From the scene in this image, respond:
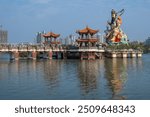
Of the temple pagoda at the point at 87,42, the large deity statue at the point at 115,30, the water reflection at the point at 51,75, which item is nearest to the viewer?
the water reflection at the point at 51,75

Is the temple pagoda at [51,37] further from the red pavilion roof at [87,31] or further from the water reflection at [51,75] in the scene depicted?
the water reflection at [51,75]

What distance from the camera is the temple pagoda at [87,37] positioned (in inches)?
2876

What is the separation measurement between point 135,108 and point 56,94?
11198 mm

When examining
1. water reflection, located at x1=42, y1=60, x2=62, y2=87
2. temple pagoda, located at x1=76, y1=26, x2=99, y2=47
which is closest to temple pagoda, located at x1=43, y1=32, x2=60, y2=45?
temple pagoda, located at x1=76, y1=26, x2=99, y2=47

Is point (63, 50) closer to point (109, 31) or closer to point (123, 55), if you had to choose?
point (123, 55)

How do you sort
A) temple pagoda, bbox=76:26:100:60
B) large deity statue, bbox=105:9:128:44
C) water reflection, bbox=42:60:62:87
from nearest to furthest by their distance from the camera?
water reflection, bbox=42:60:62:87 → temple pagoda, bbox=76:26:100:60 → large deity statue, bbox=105:9:128:44

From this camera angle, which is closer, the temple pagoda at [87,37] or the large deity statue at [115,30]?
the temple pagoda at [87,37]

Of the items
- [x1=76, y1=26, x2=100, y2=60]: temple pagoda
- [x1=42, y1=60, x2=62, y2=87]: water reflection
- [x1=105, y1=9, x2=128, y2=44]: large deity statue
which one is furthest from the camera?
[x1=105, y1=9, x2=128, y2=44]: large deity statue

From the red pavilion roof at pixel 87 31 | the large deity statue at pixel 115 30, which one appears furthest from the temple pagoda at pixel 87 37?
the large deity statue at pixel 115 30

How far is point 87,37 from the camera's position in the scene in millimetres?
74500

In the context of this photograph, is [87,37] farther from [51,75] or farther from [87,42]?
[51,75]

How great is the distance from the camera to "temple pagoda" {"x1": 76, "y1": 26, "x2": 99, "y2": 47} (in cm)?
7306

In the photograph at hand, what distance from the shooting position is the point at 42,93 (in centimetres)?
2289

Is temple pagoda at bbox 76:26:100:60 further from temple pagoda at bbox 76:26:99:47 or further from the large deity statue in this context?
the large deity statue
